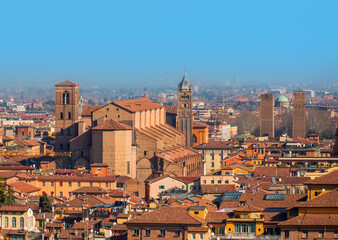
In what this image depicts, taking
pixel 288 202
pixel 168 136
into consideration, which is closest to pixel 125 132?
pixel 168 136

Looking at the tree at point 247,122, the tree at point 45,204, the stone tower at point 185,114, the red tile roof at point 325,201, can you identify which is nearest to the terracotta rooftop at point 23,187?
the tree at point 45,204

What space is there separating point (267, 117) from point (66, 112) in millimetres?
37894

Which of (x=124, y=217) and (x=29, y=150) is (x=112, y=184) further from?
(x=29, y=150)

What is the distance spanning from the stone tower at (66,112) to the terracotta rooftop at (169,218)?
A: 3921cm

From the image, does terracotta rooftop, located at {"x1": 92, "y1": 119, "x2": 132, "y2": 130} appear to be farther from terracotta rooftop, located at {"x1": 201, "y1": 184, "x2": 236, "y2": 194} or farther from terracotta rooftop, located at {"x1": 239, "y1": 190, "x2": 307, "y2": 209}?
terracotta rooftop, located at {"x1": 239, "y1": 190, "x2": 307, "y2": 209}

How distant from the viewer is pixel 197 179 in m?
45.2

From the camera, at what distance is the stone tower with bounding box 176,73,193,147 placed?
80.7 meters

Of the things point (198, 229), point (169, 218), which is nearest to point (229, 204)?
point (169, 218)

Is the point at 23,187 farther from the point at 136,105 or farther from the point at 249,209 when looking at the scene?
the point at 136,105

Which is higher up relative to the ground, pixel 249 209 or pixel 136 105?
pixel 136 105

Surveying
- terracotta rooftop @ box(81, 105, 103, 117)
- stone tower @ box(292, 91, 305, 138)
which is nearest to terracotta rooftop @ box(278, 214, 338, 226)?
terracotta rooftop @ box(81, 105, 103, 117)

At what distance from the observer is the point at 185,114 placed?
8256 centimetres

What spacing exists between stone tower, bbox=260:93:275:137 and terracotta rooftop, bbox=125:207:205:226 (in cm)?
7365

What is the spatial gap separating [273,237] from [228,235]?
1455 mm
